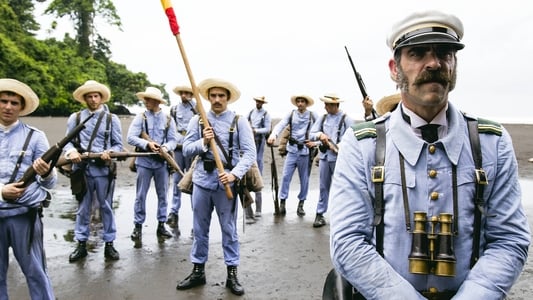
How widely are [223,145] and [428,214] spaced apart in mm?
3782

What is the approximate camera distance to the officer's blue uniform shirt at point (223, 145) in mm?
5145

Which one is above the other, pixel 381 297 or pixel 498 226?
pixel 498 226

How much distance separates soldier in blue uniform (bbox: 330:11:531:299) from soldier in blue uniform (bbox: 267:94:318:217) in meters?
6.90

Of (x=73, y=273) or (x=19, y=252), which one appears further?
(x=73, y=273)

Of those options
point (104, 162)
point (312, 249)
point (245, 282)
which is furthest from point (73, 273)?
point (312, 249)

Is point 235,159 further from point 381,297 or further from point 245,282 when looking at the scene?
point 381,297

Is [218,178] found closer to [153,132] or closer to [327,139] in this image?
[153,132]

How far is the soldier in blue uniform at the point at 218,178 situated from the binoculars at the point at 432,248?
3.36 m

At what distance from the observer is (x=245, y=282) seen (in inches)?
211

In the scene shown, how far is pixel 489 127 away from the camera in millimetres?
1921

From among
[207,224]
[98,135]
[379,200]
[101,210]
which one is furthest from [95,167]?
[379,200]

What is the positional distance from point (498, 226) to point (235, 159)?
388cm

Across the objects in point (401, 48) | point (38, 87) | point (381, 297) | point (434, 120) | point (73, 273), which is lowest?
point (73, 273)

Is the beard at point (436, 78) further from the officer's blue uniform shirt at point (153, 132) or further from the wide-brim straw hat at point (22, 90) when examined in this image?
the officer's blue uniform shirt at point (153, 132)
